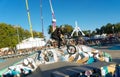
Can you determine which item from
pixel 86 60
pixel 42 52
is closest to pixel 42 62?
pixel 42 52

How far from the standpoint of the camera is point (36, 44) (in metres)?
52.6

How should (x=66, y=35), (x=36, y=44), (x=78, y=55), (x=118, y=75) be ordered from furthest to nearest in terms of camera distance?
1. (x=36, y=44)
2. (x=78, y=55)
3. (x=66, y=35)
4. (x=118, y=75)

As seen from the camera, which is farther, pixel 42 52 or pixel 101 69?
pixel 42 52

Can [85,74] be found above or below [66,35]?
below

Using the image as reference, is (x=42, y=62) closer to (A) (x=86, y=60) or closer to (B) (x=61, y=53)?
(B) (x=61, y=53)

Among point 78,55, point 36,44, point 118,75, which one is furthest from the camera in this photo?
point 36,44

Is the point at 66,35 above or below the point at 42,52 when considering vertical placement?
above

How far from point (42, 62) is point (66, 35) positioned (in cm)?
299

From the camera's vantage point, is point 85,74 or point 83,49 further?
point 83,49

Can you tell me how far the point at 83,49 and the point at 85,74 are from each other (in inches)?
392

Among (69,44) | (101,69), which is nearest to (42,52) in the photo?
(69,44)

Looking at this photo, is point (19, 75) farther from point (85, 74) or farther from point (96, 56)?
point (85, 74)

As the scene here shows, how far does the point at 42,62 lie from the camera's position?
729 inches

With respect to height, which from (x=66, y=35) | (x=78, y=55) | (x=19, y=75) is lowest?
(x=19, y=75)
